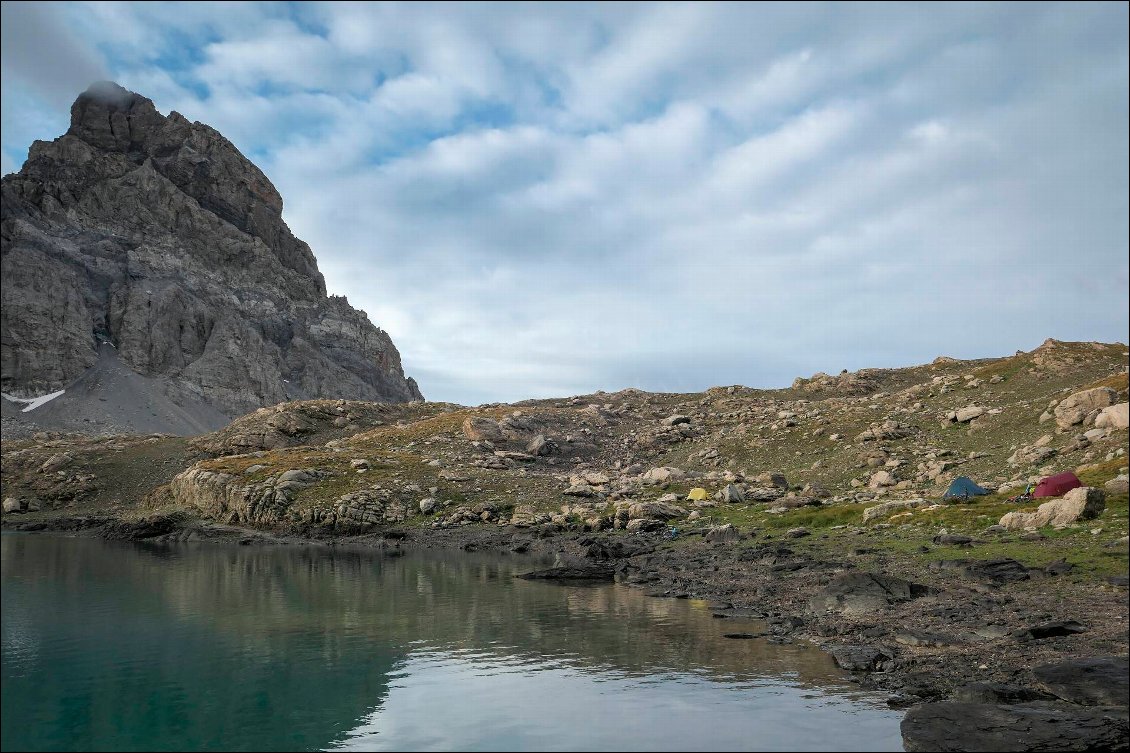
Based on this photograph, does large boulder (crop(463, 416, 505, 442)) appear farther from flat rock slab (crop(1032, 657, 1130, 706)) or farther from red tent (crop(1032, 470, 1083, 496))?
flat rock slab (crop(1032, 657, 1130, 706))

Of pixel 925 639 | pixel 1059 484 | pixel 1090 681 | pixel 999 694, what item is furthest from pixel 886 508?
pixel 999 694

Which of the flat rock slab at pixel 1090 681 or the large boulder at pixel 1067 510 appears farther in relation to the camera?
the large boulder at pixel 1067 510

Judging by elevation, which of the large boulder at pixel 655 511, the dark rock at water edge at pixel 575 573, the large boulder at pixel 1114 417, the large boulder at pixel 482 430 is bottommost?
the dark rock at water edge at pixel 575 573

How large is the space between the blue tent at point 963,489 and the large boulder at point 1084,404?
42.5ft

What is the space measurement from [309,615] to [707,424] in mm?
78957

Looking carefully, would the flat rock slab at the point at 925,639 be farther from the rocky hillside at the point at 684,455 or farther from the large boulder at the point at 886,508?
the large boulder at the point at 886,508

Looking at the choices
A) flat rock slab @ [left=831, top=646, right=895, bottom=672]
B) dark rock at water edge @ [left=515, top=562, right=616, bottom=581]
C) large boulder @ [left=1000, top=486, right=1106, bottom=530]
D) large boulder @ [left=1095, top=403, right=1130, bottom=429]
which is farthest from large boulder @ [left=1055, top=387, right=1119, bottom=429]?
flat rock slab @ [left=831, top=646, right=895, bottom=672]

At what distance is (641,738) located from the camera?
51.4 ft

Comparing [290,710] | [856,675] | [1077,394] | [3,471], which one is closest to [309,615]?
[290,710]

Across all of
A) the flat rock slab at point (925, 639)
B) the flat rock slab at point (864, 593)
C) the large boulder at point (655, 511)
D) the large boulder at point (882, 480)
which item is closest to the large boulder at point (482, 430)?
the large boulder at point (655, 511)

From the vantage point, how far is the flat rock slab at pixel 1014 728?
13656 millimetres

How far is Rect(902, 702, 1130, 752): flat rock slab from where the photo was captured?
13656mm

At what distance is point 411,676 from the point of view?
2142 centimetres

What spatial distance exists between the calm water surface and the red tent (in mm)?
22142
